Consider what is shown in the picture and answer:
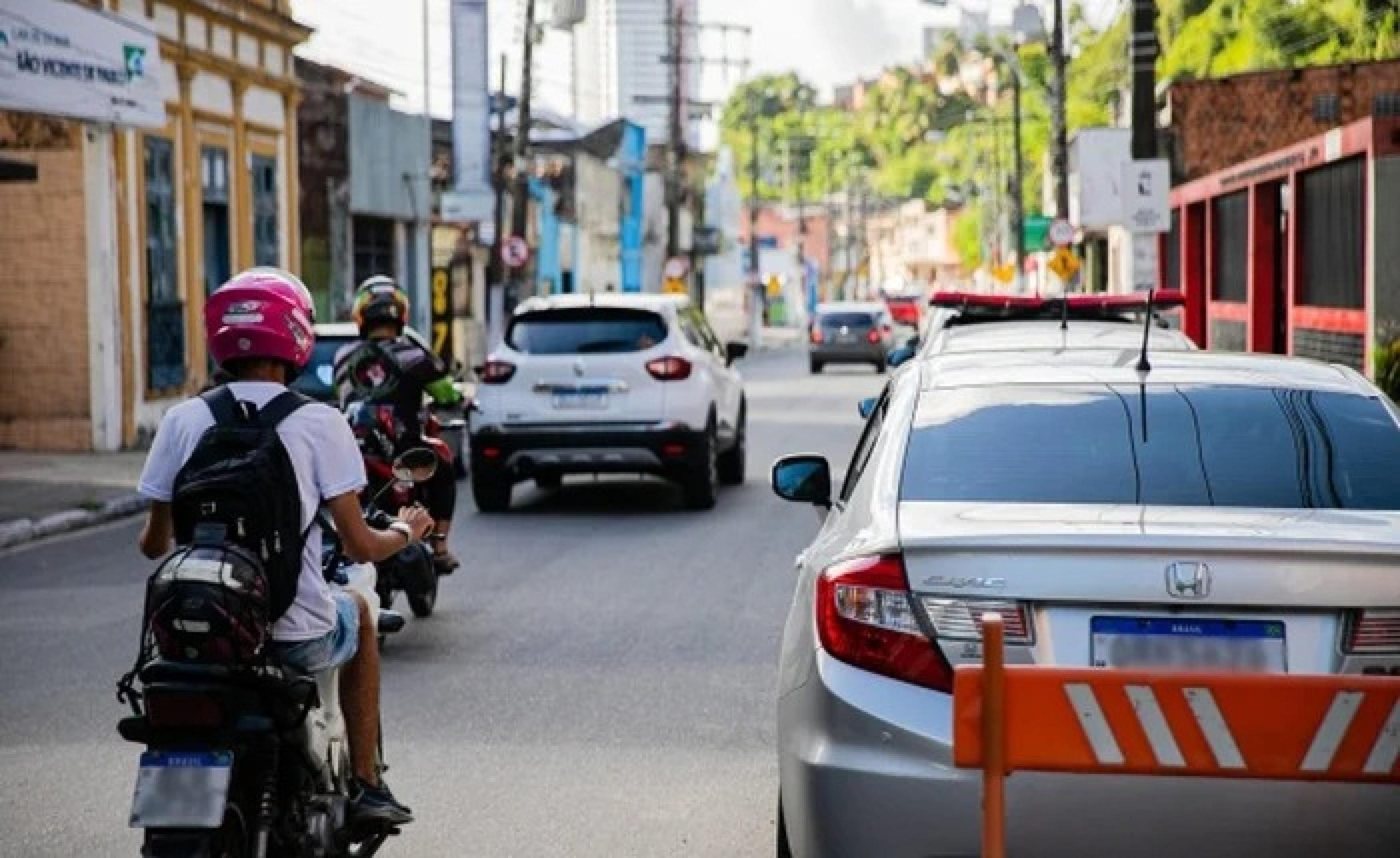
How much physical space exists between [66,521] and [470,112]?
30069mm

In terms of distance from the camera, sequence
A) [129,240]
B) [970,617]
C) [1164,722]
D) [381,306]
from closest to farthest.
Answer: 1. [1164,722]
2. [970,617]
3. [381,306]
4. [129,240]

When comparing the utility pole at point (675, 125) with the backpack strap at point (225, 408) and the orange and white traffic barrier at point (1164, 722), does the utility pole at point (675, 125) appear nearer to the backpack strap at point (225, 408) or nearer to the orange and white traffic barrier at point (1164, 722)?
the backpack strap at point (225, 408)

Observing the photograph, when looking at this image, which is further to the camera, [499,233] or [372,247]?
[499,233]

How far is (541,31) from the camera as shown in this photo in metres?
50.3

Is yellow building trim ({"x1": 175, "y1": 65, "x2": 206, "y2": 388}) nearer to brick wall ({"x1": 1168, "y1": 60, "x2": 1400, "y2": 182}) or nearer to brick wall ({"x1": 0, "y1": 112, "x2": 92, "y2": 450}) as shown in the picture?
brick wall ({"x1": 0, "y1": 112, "x2": 92, "y2": 450})

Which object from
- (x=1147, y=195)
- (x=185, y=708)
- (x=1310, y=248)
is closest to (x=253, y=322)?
(x=185, y=708)

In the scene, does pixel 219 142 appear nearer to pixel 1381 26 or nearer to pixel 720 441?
pixel 720 441

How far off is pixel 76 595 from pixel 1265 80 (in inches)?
1699

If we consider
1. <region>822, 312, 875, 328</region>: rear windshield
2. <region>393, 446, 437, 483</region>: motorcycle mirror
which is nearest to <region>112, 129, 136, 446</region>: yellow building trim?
<region>393, 446, 437, 483</region>: motorcycle mirror

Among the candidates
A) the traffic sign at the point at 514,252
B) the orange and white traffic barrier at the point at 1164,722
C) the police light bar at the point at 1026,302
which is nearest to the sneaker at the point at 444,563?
the police light bar at the point at 1026,302

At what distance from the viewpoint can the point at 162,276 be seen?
1187 inches

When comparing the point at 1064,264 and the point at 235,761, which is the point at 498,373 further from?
the point at 1064,264

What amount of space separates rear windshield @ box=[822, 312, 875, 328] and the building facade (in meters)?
22.6

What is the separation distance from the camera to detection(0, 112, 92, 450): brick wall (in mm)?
27562
